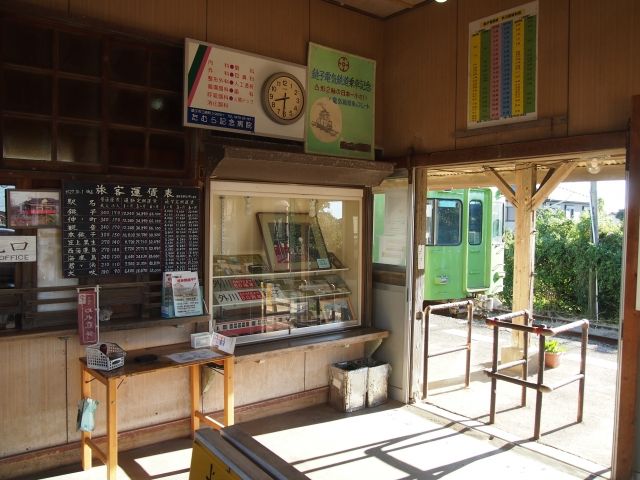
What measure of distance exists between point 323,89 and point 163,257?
2170 millimetres

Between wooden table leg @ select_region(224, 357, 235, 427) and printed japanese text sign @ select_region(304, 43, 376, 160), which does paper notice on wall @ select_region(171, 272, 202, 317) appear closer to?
wooden table leg @ select_region(224, 357, 235, 427)

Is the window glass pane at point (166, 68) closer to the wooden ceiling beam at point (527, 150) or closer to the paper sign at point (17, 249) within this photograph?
the paper sign at point (17, 249)

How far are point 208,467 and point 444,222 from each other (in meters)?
8.71

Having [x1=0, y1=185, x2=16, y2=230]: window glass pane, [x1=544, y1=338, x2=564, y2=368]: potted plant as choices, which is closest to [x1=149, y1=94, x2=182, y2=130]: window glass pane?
[x1=0, y1=185, x2=16, y2=230]: window glass pane

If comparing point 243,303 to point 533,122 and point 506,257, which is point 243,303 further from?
point 506,257

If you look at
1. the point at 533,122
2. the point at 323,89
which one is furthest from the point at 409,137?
the point at 533,122

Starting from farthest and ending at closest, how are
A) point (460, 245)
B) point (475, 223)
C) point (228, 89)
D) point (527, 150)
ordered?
1. point (475, 223)
2. point (460, 245)
3. point (228, 89)
4. point (527, 150)

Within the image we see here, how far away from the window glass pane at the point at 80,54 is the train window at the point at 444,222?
6967 mm

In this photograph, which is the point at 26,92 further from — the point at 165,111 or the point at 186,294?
the point at 186,294

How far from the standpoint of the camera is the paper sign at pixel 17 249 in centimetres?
352

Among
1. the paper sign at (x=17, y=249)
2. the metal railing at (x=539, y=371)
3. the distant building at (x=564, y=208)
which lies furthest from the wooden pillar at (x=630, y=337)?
the distant building at (x=564, y=208)

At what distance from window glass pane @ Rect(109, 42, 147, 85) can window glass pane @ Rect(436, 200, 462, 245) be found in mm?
6835

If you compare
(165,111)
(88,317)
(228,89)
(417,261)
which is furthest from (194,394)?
(228,89)

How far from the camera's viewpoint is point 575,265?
415 inches
